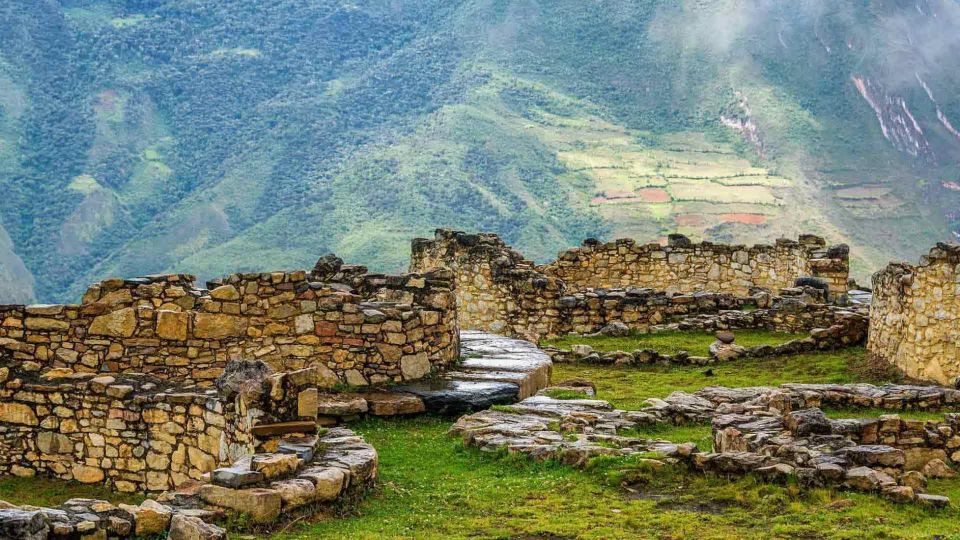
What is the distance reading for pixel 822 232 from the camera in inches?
2498

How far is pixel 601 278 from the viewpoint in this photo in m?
28.9

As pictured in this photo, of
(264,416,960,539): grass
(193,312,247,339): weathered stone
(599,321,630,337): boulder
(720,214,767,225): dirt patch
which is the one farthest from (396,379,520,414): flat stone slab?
(720,214,767,225): dirt patch

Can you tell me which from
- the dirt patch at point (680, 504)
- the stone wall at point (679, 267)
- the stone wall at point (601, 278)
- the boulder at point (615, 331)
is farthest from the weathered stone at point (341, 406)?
the stone wall at point (679, 267)

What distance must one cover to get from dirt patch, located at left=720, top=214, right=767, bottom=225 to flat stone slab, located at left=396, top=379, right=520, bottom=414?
49293 millimetres

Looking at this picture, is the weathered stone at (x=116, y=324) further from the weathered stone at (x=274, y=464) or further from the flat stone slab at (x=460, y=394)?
the weathered stone at (x=274, y=464)

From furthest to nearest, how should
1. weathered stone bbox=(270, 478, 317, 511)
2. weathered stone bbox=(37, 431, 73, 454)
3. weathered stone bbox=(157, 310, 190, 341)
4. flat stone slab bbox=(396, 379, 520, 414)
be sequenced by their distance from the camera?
weathered stone bbox=(157, 310, 190, 341)
flat stone slab bbox=(396, 379, 520, 414)
weathered stone bbox=(37, 431, 73, 454)
weathered stone bbox=(270, 478, 317, 511)

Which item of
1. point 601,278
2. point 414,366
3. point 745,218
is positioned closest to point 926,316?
point 414,366

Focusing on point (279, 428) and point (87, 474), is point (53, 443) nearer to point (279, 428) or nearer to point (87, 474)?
point (87, 474)

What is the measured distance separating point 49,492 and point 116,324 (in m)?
Result: 2.26

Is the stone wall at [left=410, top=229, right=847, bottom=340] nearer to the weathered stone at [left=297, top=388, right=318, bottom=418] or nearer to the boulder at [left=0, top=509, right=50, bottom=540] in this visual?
the weathered stone at [left=297, top=388, right=318, bottom=418]

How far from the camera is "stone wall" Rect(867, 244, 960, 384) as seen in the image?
671 inches

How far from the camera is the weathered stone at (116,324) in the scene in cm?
1470

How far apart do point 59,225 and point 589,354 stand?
193 feet

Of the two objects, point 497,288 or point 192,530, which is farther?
point 497,288
